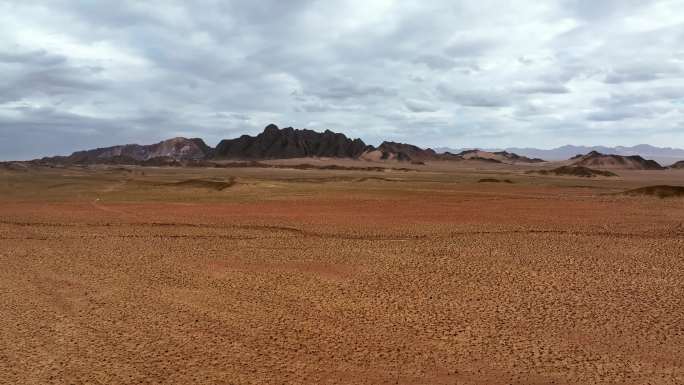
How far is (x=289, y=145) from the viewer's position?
544 ft

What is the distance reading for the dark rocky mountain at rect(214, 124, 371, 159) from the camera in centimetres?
16338

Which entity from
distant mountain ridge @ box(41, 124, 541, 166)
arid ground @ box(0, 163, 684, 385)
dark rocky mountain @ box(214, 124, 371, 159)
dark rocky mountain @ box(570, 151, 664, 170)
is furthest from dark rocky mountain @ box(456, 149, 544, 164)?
arid ground @ box(0, 163, 684, 385)

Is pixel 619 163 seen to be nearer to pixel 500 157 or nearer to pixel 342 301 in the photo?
pixel 500 157

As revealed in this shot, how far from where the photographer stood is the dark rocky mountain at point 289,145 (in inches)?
6432

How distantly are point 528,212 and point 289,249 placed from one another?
14.6 m

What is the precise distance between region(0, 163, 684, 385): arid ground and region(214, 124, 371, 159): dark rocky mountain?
13967 cm

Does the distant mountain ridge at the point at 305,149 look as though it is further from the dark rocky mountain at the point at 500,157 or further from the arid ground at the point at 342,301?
the arid ground at the point at 342,301

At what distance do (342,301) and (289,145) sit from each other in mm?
155772

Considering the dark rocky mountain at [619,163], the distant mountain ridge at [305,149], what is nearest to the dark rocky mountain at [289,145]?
the distant mountain ridge at [305,149]

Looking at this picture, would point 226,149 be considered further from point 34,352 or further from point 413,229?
point 34,352

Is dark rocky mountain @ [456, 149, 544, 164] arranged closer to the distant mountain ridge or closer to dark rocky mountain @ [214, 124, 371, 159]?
the distant mountain ridge

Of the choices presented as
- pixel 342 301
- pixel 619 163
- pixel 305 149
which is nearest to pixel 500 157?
pixel 619 163

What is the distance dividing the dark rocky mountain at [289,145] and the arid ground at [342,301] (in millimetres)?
139669

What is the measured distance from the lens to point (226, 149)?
172 m
